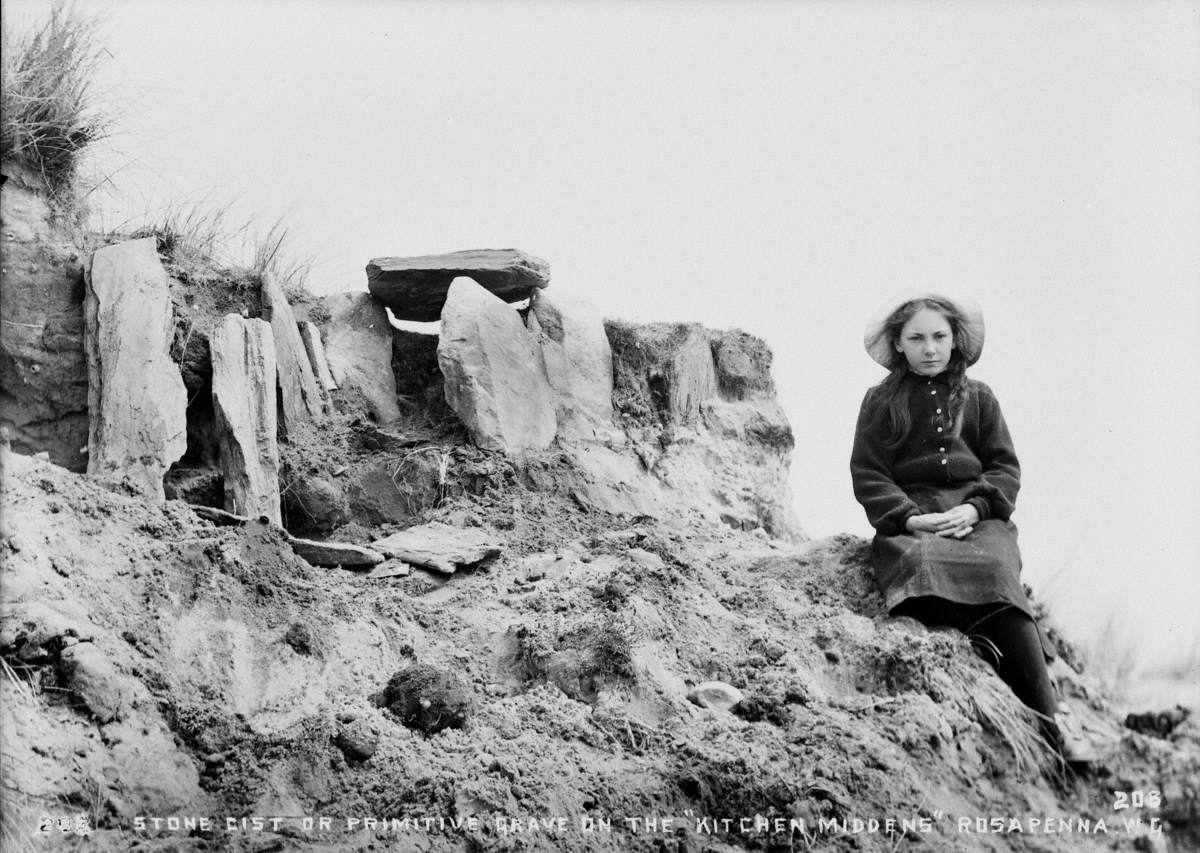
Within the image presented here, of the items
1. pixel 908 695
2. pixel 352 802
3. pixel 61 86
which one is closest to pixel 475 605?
pixel 352 802

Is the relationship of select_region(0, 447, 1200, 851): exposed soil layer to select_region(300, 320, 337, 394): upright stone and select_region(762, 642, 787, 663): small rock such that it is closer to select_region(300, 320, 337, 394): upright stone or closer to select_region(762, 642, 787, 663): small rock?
select_region(762, 642, 787, 663): small rock

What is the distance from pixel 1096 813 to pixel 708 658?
126cm

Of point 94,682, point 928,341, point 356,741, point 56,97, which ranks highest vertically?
point 56,97

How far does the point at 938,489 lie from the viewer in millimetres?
4594

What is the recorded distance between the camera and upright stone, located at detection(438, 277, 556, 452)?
5.55 metres

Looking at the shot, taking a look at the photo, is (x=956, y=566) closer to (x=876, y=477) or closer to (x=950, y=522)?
(x=950, y=522)

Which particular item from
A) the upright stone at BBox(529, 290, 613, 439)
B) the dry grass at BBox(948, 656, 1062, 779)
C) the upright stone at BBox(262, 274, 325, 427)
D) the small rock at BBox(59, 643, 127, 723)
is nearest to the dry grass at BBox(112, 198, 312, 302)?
the upright stone at BBox(262, 274, 325, 427)

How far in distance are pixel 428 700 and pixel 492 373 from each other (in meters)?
2.09

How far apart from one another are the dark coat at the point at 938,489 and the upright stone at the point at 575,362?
1508 millimetres

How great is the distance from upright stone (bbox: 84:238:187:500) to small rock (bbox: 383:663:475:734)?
4.29 feet

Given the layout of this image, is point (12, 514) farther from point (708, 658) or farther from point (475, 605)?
point (708, 658)

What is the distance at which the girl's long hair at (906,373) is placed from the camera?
15.2 feet

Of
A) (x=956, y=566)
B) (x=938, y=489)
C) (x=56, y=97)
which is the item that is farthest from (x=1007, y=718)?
(x=56, y=97)

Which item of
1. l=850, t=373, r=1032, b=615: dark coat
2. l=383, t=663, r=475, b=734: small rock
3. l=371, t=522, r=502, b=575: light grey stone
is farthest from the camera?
l=371, t=522, r=502, b=575: light grey stone
